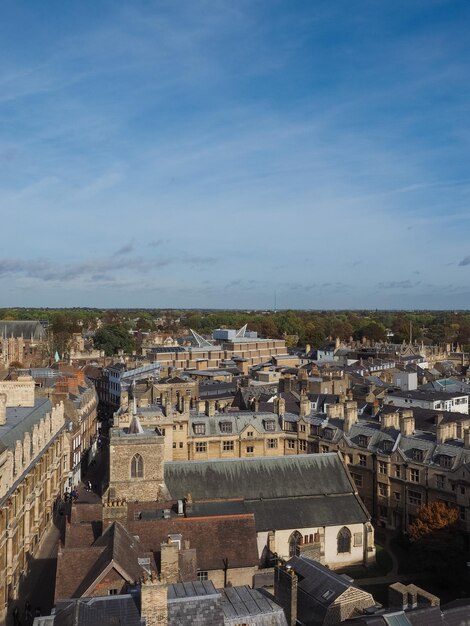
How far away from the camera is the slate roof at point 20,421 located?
4183cm

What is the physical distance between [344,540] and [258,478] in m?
7.23

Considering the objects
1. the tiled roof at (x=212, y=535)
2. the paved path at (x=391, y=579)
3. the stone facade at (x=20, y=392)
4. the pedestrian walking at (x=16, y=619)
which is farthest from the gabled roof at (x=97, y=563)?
the stone facade at (x=20, y=392)

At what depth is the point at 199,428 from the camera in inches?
2359

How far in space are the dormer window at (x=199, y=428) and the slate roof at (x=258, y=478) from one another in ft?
45.5

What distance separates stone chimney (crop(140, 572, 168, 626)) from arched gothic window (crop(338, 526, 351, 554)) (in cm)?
2390

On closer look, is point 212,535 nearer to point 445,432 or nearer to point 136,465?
point 136,465

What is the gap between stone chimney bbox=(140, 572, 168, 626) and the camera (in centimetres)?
2134

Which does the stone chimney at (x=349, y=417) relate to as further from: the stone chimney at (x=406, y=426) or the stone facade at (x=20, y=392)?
the stone facade at (x=20, y=392)

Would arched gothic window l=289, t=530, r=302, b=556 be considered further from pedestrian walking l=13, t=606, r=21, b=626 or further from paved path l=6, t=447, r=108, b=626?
pedestrian walking l=13, t=606, r=21, b=626

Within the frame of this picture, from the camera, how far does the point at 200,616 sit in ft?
73.4

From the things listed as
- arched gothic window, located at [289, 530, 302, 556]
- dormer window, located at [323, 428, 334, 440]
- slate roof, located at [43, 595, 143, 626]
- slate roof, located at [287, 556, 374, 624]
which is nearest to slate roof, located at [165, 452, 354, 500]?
arched gothic window, located at [289, 530, 302, 556]

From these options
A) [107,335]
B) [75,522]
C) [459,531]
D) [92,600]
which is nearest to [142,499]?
[75,522]

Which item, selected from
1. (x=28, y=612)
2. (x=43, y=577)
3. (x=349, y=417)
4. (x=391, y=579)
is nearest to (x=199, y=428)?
(x=349, y=417)

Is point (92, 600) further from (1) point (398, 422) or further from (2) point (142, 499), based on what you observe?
(1) point (398, 422)
